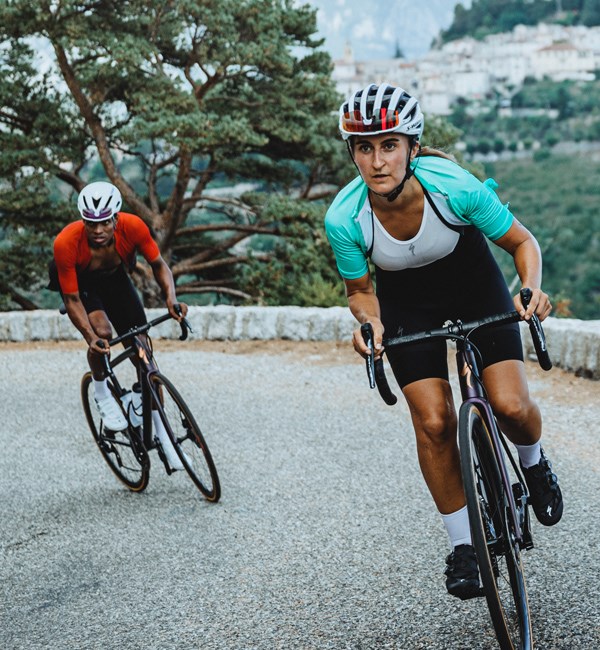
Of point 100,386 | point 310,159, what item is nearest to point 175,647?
point 100,386

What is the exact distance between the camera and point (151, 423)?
5.66 meters

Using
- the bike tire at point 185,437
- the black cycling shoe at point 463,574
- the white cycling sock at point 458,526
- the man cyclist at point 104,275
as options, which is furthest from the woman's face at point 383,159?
the bike tire at point 185,437

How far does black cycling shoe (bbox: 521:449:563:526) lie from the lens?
3.73 m

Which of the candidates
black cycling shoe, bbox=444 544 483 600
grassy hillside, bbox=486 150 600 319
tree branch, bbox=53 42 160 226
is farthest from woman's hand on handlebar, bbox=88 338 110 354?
grassy hillside, bbox=486 150 600 319

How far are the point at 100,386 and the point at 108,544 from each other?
1.33 metres

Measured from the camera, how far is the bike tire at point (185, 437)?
5.45 m

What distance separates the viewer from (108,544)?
493 cm

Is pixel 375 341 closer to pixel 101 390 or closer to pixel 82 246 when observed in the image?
pixel 82 246

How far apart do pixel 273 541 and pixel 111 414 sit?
5.46 feet

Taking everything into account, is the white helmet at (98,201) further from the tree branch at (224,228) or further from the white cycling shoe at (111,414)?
the tree branch at (224,228)

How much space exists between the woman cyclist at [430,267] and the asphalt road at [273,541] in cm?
61

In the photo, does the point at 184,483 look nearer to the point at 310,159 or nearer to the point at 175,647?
the point at 175,647

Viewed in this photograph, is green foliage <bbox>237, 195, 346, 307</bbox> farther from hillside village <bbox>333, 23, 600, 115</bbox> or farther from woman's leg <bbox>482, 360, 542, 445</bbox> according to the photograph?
hillside village <bbox>333, 23, 600, 115</bbox>

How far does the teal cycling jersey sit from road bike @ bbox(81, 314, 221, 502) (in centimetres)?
213
